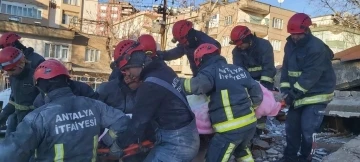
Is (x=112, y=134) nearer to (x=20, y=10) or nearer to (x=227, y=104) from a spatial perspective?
(x=227, y=104)

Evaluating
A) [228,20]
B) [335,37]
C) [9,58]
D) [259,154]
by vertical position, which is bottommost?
[259,154]

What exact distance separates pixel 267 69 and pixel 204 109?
1632mm

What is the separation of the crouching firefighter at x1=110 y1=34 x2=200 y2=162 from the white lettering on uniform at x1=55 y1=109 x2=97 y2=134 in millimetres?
333

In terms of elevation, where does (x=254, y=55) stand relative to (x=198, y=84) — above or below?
above

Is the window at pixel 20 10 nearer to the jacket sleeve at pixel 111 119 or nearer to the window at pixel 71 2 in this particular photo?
the window at pixel 71 2

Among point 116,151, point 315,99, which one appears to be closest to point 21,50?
point 116,151

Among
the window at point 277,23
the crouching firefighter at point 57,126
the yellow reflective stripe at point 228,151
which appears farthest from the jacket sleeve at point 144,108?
the window at point 277,23

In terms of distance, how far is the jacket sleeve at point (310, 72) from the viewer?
425 centimetres

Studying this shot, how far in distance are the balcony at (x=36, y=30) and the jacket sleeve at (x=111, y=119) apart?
90.2 feet

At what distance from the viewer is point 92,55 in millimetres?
32625

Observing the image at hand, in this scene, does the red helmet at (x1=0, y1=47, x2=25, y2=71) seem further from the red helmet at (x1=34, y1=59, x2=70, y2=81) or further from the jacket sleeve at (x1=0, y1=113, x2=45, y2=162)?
the jacket sleeve at (x1=0, y1=113, x2=45, y2=162)

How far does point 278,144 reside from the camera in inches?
222

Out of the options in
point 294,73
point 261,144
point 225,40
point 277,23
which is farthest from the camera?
point 277,23

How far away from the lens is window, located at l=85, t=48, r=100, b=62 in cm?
3239
